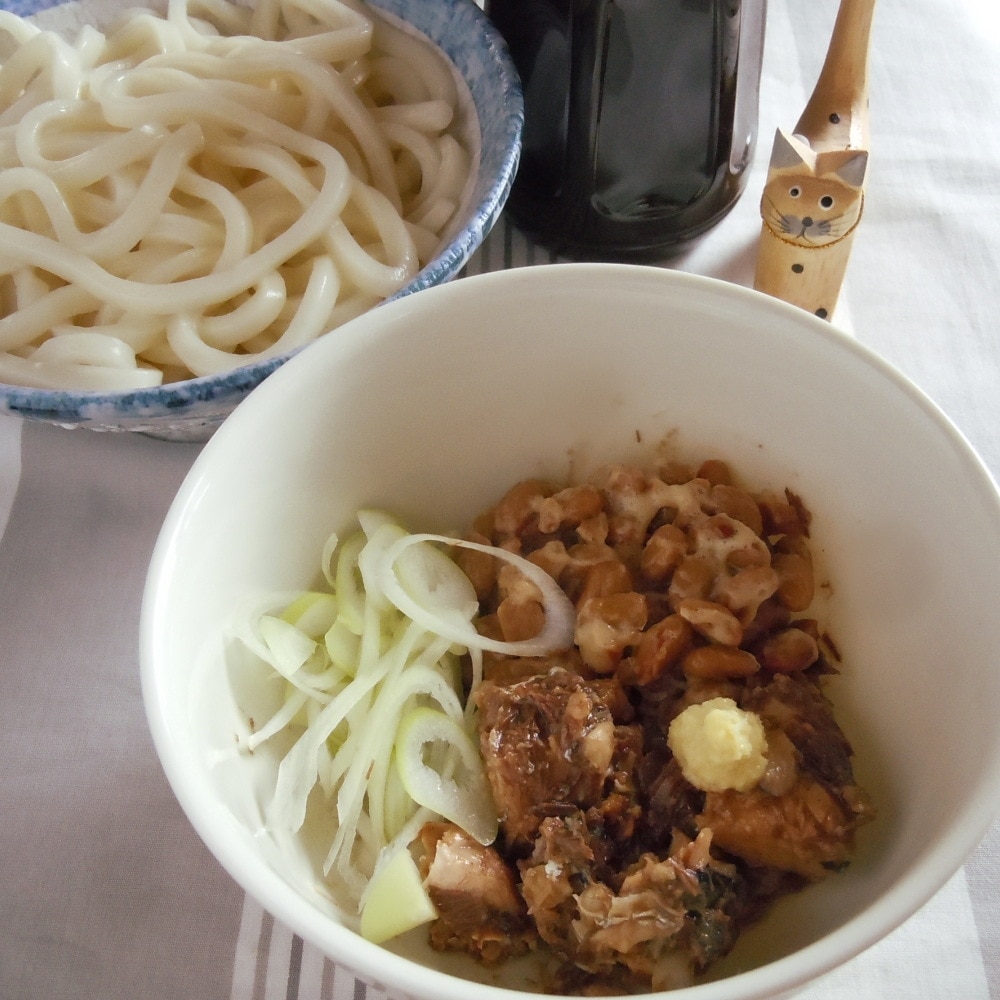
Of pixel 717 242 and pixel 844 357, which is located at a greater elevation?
pixel 844 357

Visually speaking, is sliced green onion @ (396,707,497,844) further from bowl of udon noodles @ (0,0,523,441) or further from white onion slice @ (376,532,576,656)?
bowl of udon noodles @ (0,0,523,441)

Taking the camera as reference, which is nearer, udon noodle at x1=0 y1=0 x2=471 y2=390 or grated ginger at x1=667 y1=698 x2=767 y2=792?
grated ginger at x1=667 y1=698 x2=767 y2=792

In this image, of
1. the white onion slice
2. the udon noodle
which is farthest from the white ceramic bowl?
the udon noodle

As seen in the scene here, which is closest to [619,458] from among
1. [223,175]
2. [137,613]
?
[137,613]

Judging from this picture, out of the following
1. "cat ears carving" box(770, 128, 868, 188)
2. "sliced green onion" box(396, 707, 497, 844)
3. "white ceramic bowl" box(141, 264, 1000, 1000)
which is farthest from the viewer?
"cat ears carving" box(770, 128, 868, 188)

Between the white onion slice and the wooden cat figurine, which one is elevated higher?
the wooden cat figurine

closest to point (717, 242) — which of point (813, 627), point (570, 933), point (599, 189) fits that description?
point (599, 189)

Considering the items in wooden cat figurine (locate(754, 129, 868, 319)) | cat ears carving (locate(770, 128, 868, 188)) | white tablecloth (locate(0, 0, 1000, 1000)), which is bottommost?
Result: white tablecloth (locate(0, 0, 1000, 1000))

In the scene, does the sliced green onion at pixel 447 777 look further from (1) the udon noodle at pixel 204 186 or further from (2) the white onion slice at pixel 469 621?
(1) the udon noodle at pixel 204 186

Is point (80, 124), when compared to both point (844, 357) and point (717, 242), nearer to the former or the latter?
point (717, 242)
